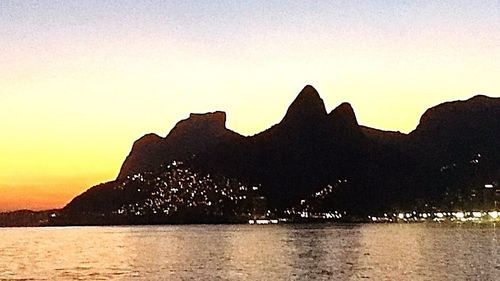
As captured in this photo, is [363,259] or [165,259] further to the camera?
[165,259]

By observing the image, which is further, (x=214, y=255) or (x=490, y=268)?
(x=214, y=255)

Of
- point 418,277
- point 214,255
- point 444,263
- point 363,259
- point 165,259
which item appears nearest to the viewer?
point 418,277

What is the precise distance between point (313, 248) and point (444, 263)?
42.2 meters

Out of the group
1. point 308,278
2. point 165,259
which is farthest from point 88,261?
point 308,278

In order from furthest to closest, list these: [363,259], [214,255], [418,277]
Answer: [214,255] < [363,259] < [418,277]

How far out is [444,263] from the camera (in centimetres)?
9281

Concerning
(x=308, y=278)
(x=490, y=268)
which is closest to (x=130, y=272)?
(x=308, y=278)

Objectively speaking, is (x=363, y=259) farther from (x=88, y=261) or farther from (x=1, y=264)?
(x=1, y=264)

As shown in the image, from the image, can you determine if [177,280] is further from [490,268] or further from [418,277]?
[490,268]

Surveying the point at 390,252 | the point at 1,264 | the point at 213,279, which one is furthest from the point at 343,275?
the point at 1,264

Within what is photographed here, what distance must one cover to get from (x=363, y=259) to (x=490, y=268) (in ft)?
70.6

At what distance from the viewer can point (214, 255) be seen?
11888 centimetres

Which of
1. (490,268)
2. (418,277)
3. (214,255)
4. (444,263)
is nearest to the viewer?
(418,277)

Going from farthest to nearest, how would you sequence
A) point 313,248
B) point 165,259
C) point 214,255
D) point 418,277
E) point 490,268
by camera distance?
point 313,248 < point 214,255 < point 165,259 < point 490,268 < point 418,277
